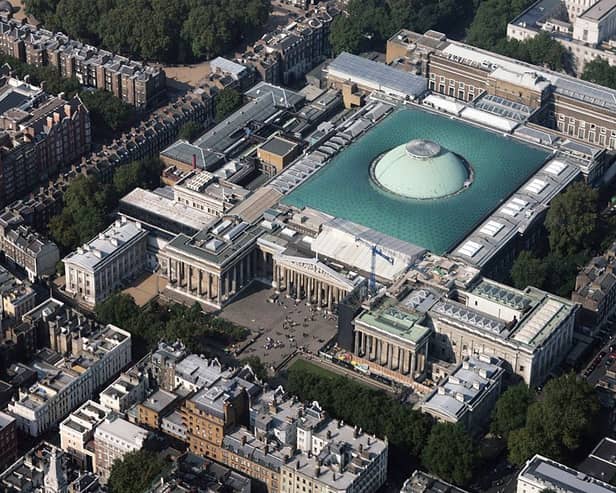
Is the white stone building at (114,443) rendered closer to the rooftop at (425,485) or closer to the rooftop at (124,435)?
the rooftop at (124,435)

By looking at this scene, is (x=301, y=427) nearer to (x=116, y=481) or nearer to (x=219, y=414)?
(x=219, y=414)

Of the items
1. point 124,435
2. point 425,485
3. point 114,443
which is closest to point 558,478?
point 425,485

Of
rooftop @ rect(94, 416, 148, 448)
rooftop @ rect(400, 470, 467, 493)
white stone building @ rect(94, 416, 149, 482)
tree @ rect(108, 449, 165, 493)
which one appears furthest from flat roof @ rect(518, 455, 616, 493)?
white stone building @ rect(94, 416, 149, 482)

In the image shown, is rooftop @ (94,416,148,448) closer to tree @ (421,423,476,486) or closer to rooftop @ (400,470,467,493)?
rooftop @ (400,470,467,493)

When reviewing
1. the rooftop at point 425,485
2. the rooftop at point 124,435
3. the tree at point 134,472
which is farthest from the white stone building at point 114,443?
the rooftop at point 425,485

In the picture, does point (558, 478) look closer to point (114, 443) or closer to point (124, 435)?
point (124, 435)

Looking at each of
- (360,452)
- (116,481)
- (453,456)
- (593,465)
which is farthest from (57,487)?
(593,465)

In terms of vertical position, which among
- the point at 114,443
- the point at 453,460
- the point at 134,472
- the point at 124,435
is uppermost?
the point at 124,435

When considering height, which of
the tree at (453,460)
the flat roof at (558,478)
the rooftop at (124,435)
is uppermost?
the flat roof at (558,478)
